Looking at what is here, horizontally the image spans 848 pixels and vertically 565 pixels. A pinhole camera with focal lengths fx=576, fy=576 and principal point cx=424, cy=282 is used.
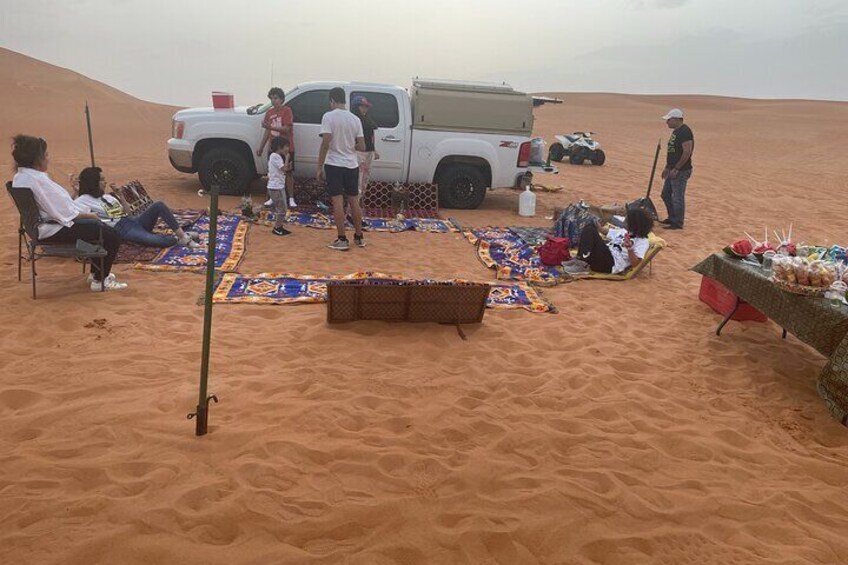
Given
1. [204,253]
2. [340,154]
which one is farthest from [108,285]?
[340,154]

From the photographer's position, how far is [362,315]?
17.8ft

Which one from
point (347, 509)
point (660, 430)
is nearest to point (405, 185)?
point (660, 430)

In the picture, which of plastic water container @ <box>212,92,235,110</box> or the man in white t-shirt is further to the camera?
plastic water container @ <box>212,92,235,110</box>

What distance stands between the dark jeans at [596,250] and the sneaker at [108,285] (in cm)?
538

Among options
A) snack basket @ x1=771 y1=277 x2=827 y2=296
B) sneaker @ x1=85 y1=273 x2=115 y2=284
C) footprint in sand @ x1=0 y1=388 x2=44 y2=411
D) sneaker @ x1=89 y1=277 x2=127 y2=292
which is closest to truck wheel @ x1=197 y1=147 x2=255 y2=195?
sneaker @ x1=85 y1=273 x2=115 y2=284

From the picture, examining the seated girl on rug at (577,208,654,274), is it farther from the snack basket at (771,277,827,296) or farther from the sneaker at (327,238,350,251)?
the sneaker at (327,238,350,251)

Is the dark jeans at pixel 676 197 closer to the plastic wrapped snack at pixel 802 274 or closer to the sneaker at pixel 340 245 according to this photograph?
the plastic wrapped snack at pixel 802 274

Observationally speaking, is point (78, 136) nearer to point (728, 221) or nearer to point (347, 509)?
point (728, 221)

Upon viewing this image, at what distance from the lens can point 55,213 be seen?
17.8 feet

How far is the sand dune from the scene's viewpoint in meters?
2.87

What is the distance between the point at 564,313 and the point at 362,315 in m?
2.20

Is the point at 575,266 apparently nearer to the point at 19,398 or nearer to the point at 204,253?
the point at 204,253

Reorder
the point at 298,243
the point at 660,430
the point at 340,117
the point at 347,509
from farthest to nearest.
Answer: the point at 298,243
the point at 340,117
the point at 660,430
the point at 347,509

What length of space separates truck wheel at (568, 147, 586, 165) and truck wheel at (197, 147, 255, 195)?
12.7 meters
